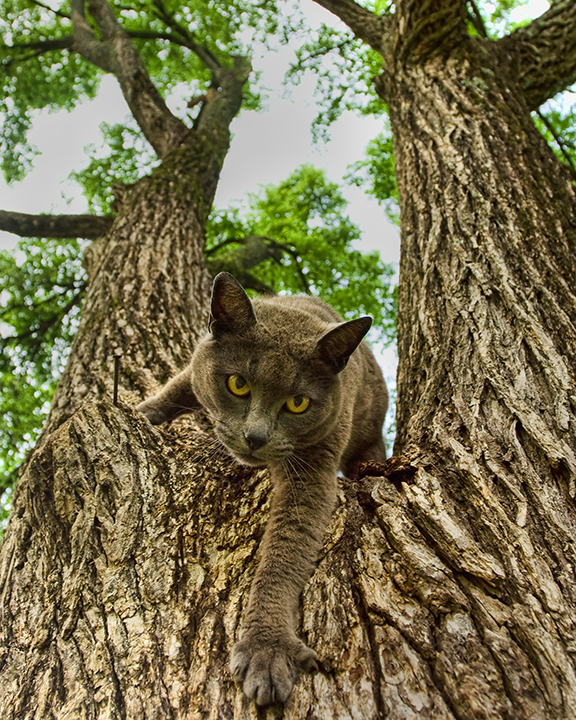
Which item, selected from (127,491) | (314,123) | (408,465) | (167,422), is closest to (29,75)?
(314,123)

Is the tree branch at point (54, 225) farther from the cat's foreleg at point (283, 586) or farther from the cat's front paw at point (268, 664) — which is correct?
the cat's front paw at point (268, 664)

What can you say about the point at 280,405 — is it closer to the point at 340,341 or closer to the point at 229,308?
the point at 340,341

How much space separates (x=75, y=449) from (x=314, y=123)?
6757mm

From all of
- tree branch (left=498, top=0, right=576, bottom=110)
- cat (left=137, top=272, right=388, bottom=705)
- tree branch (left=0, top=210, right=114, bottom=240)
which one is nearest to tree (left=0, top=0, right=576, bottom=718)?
cat (left=137, top=272, right=388, bottom=705)

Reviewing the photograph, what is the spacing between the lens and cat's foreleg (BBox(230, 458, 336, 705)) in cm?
144

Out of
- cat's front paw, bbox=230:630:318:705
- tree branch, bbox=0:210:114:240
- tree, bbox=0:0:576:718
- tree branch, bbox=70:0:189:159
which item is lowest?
cat's front paw, bbox=230:630:318:705

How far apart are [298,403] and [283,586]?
916mm

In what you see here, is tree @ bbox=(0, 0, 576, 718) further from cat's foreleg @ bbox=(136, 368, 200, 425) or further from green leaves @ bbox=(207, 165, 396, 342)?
green leaves @ bbox=(207, 165, 396, 342)

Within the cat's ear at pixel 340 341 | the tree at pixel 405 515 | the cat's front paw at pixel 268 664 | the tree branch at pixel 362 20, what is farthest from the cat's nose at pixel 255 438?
the tree branch at pixel 362 20

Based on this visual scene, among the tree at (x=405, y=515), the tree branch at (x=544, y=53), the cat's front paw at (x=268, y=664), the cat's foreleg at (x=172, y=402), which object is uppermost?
the tree branch at (x=544, y=53)

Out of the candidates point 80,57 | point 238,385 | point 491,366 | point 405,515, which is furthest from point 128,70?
point 405,515

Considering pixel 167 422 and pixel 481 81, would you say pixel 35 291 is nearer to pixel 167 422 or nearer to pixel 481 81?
pixel 167 422

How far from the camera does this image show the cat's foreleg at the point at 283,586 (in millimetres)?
1444

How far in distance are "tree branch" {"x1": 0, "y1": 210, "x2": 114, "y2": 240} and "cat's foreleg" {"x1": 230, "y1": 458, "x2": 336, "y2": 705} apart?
171 inches
